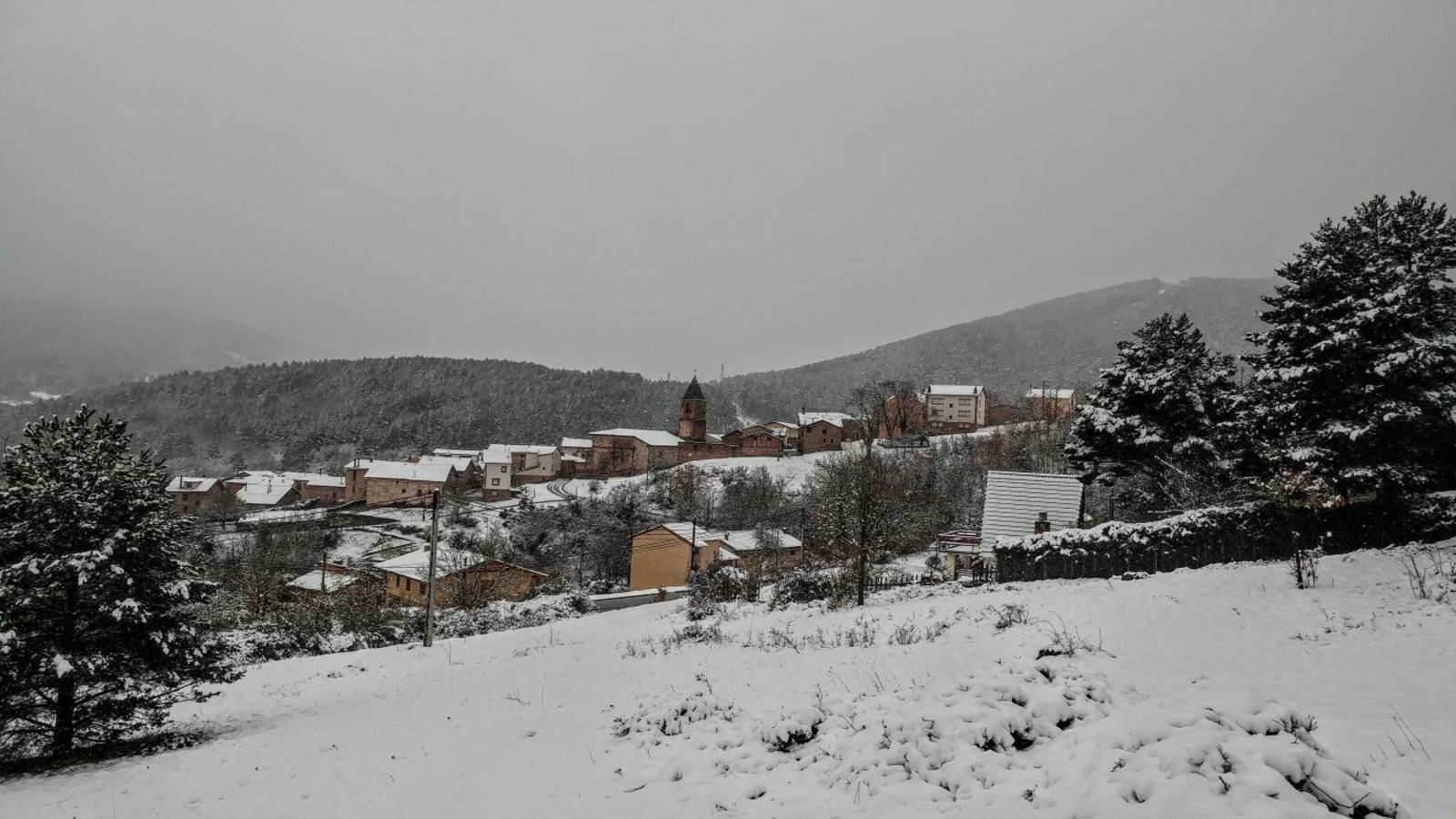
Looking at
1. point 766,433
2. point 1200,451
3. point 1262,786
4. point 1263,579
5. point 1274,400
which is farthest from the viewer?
point 766,433

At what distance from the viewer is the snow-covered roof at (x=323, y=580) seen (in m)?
42.6

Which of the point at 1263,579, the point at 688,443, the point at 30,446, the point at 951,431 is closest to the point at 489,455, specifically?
the point at 688,443

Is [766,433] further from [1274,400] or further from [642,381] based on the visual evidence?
[642,381]

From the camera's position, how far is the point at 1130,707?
256 inches

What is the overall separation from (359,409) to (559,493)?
108m

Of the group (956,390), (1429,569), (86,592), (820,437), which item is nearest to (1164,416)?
(1429,569)

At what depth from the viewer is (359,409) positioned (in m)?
158

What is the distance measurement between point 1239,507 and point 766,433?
6967 centimetres

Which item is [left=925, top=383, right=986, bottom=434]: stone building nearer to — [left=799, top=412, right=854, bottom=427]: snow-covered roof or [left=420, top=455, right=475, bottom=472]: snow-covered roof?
[left=799, top=412, right=854, bottom=427]: snow-covered roof

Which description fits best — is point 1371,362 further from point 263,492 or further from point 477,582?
point 263,492

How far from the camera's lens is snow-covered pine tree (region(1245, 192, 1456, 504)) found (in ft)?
51.9

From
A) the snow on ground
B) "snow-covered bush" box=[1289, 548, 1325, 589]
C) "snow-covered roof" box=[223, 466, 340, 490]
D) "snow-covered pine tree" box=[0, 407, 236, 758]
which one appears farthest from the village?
"snow-covered pine tree" box=[0, 407, 236, 758]

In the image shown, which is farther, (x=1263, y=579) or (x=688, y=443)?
(x=688, y=443)

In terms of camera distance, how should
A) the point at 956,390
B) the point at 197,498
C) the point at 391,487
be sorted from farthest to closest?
the point at 956,390, the point at 197,498, the point at 391,487
